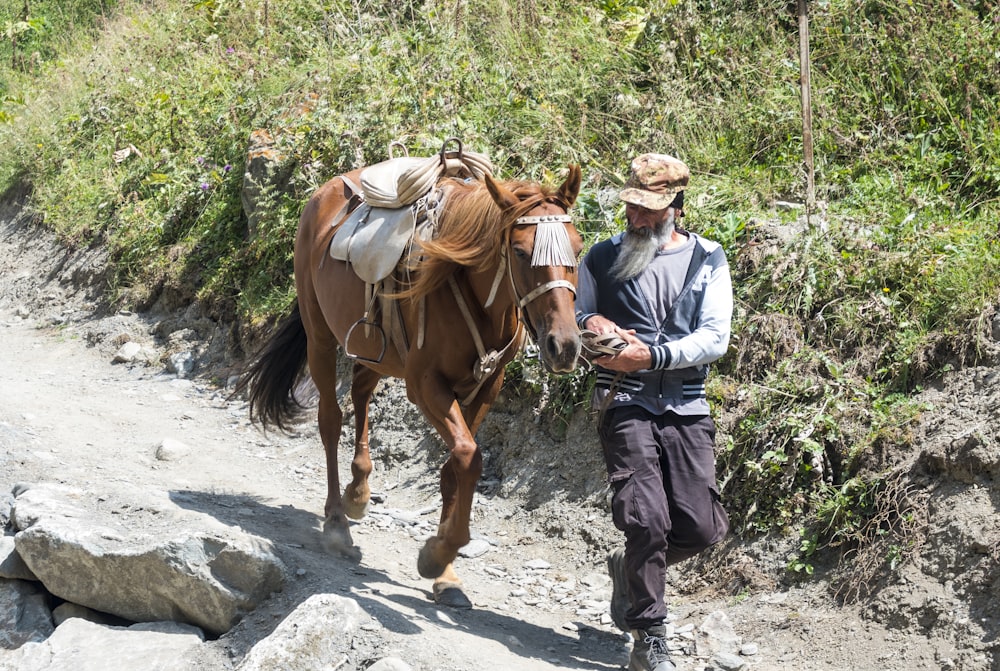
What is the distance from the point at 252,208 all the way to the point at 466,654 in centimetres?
641

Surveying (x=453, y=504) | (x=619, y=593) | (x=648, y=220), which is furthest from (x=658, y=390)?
(x=453, y=504)

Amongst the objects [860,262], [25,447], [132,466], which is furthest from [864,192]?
[25,447]

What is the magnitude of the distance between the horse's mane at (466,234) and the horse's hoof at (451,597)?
1.39m

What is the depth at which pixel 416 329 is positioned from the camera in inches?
189

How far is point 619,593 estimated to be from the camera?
4.54m

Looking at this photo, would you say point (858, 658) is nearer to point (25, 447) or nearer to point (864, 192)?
point (864, 192)

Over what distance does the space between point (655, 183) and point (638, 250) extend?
274 millimetres

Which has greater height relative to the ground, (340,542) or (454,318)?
(454,318)

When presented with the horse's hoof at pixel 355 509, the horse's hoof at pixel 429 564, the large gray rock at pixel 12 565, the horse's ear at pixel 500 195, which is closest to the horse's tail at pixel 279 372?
the horse's hoof at pixel 355 509

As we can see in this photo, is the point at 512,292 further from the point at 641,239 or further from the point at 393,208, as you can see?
the point at 393,208

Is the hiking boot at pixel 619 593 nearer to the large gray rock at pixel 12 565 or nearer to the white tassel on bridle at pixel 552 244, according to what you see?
the white tassel on bridle at pixel 552 244

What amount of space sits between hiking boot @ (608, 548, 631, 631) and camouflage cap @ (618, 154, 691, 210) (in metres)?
1.56

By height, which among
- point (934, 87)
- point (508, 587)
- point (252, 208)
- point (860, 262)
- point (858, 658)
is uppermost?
point (934, 87)

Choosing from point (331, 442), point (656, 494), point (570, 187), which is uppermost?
point (570, 187)
